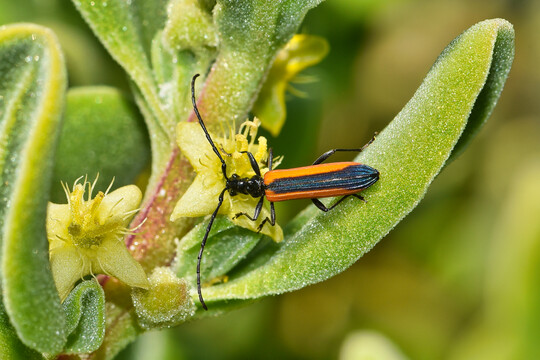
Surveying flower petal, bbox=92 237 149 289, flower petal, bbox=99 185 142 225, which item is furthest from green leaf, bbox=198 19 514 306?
flower petal, bbox=99 185 142 225

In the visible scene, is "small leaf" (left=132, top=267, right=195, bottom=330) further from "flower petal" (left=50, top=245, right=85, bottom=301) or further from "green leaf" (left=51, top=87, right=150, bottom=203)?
"green leaf" (left=51, top=87, right=150, bottom=203)

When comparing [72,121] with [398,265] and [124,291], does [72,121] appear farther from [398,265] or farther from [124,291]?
[398,265]

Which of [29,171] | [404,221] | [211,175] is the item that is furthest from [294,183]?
[404,221]

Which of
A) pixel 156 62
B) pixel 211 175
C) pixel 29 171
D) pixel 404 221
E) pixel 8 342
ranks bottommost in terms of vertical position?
pixel 404 221

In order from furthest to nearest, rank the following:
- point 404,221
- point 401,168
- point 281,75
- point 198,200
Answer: point 404,221 → point 281,75 → point 198,200 → point 401,168

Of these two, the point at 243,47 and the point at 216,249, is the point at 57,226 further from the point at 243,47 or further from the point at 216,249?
the point at 243,47

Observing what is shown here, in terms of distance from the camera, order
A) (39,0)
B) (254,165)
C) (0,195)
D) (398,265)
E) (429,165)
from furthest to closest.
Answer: (398,265) < (39,0) < (254,165) < (429,165) < (0,195)

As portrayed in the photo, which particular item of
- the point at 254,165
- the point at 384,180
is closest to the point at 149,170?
the point at 254,165
